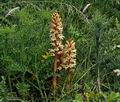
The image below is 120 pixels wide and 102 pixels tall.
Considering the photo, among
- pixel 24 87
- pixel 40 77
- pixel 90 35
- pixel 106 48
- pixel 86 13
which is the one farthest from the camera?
pixel 86 13

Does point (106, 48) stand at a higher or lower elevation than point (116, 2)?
lower

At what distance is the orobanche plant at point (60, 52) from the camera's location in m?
2.67

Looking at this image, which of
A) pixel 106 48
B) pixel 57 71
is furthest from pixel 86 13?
pixel 57 71

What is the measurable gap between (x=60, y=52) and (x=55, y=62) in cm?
8

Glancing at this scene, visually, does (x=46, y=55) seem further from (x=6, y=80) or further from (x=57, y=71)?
(x=6, y=80)

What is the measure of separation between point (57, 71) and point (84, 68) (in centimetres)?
25

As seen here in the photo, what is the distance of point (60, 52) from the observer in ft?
8.96

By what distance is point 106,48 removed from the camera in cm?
304

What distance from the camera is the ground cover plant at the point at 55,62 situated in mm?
2709

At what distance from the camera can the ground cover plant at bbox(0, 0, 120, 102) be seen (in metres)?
2.71

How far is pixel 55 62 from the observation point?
2748 mm

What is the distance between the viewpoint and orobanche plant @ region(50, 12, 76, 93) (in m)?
2.67

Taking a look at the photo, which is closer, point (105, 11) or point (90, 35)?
point (90, 35)

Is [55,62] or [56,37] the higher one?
[56,37]
